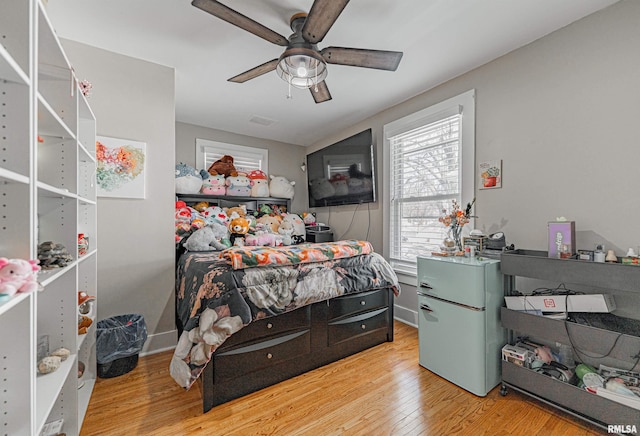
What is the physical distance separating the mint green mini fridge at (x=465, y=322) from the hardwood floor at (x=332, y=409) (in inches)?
4.5

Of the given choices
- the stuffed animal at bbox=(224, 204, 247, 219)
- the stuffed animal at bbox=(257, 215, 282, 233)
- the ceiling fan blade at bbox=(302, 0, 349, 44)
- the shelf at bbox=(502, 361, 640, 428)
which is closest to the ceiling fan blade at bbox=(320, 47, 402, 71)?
the ceiling fan blade at bbox=(302, 0, 349, 44)

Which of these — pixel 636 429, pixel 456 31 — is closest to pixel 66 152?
pixel 456 31

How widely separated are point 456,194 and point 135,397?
300 cm

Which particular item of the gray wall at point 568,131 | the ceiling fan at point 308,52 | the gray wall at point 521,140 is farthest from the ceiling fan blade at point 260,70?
the gray wall at point 568,131

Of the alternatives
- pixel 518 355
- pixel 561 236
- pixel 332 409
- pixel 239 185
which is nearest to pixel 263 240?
pixel 239 185

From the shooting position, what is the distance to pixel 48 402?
39.8 inches

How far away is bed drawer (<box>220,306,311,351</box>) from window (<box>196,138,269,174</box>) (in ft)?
9.25

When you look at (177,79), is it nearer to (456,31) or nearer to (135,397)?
(456,31)

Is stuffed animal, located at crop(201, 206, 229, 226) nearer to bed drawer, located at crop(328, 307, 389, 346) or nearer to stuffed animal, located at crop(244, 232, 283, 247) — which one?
stuffed animal, located at crop(244, 232, 283, 247)

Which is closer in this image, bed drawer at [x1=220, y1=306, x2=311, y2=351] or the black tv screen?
bed drawer at [x1=220, y1=306, x2=311, y2=351]

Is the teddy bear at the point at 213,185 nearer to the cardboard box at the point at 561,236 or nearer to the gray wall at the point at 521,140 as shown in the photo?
the gray wall at the point at 521,140

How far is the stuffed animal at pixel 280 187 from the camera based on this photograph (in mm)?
4254

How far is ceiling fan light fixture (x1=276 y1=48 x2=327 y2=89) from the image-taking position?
1696 mm

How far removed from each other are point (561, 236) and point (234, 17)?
234cm
